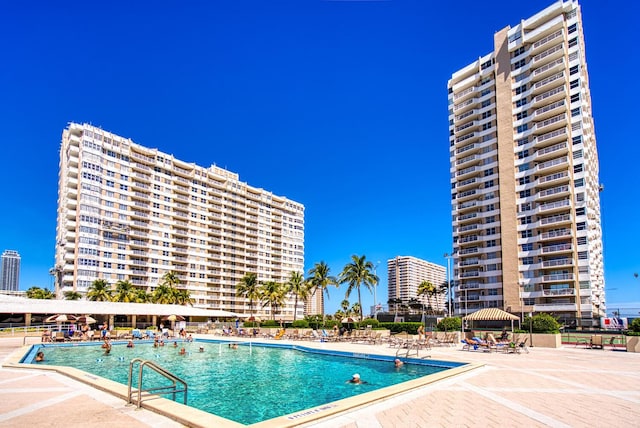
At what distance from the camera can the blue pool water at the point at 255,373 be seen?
43.8ft

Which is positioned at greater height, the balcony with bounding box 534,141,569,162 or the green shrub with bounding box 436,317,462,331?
the balcony with bounding box 534,141,569,162

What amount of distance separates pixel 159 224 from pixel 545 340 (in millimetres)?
75333

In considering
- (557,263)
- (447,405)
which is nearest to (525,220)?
(557,263)

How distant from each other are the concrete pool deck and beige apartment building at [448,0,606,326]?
48.1 meters

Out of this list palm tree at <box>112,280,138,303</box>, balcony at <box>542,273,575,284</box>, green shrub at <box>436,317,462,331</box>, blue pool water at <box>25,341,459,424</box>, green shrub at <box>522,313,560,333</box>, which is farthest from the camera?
palm tree at <box>112,280,138,303</box>

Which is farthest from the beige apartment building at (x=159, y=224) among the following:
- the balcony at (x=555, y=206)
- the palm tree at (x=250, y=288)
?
the balcony at (x=555, y=206)

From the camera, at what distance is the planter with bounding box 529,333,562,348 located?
2773cm

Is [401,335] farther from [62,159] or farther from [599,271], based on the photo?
[62,159]

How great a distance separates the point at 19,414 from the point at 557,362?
19613 millimetres

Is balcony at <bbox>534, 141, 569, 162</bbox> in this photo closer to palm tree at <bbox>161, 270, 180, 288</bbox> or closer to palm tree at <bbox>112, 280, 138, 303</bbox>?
palm tree at <bbox>161, 270, 180, 288</bbox>

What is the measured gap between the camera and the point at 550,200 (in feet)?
194

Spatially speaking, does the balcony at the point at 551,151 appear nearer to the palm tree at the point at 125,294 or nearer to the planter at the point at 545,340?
the planter at the point at 545,340

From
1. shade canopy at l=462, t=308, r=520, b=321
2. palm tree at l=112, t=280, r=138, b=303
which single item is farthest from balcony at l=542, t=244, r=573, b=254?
palm tree at l=112, t=280, r=138, b=303

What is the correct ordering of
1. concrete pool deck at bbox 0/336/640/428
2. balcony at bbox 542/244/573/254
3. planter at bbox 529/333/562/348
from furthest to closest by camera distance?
1. balcony at bbox 542/244/573/254
2. planter at bbox 529/333/562/348
3. concrete pool deck at bbox 0/336/640/428
